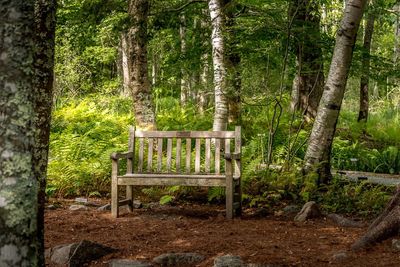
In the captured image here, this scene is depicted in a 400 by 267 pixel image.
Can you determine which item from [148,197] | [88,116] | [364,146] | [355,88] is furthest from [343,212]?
[355,88]

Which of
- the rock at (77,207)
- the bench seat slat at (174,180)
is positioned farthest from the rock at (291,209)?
the rock at (77,207)

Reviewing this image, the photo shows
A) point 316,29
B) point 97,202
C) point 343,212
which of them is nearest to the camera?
point 343,212

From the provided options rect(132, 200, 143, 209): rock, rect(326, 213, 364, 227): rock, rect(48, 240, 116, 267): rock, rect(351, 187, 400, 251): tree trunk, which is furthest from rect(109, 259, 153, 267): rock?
rect(132, 200, 143, 209): rock

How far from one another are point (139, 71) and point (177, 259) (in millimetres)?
5655

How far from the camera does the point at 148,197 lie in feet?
26.1

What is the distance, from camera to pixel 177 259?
4.45 m

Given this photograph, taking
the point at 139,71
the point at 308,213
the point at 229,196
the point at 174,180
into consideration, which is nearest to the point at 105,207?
the point at 174,180

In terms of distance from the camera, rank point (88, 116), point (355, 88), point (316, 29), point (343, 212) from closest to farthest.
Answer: point (343, 212)
point (316, 29)
point (88, 116)
point (355, 88)

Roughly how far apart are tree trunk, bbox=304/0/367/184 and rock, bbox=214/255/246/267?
3.38 meters

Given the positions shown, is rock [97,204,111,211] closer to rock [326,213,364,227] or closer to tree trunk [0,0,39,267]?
rock [326,213,364,227]

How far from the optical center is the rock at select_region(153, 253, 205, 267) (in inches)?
173

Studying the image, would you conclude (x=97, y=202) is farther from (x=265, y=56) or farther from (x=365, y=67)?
(x=365, y=67)

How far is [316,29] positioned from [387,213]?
490 centimetres

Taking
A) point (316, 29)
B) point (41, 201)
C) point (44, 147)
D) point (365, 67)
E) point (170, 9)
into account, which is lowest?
point (41, 201)
